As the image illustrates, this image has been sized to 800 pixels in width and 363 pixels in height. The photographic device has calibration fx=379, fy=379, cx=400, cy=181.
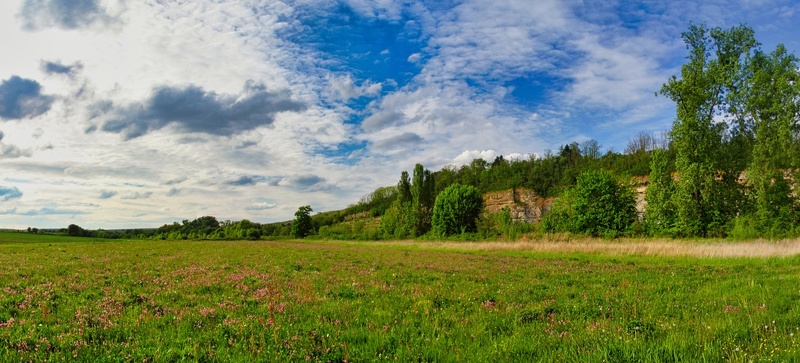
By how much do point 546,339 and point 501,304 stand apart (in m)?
3.60

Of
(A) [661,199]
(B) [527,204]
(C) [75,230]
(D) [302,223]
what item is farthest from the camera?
(B) [527,204]

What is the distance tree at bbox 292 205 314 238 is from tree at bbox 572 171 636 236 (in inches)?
4480

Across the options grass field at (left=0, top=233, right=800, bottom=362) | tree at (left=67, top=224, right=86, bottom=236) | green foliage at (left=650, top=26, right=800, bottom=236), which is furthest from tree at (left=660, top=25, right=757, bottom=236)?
tree at (left=67, top=224, right=86, bottom=236)

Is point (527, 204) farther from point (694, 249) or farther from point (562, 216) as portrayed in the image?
point (694, 249)

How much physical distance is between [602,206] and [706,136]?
23.3m

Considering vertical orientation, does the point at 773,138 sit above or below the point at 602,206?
above

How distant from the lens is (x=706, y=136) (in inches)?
1927

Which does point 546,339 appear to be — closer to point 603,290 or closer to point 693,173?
point 603,290

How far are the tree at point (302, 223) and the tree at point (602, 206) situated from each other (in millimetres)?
113800

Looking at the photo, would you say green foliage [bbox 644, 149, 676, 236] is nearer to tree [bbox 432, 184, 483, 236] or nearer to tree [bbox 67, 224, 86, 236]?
tree [bbox 432, 184, 483, 236]

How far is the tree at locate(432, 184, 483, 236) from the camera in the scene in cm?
10056

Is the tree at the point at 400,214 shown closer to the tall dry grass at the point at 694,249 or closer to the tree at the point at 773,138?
the tall dry grass at the point at 694,249

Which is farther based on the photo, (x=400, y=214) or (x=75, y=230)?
(x=75, y=230)

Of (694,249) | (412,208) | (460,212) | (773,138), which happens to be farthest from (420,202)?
(694,249)
